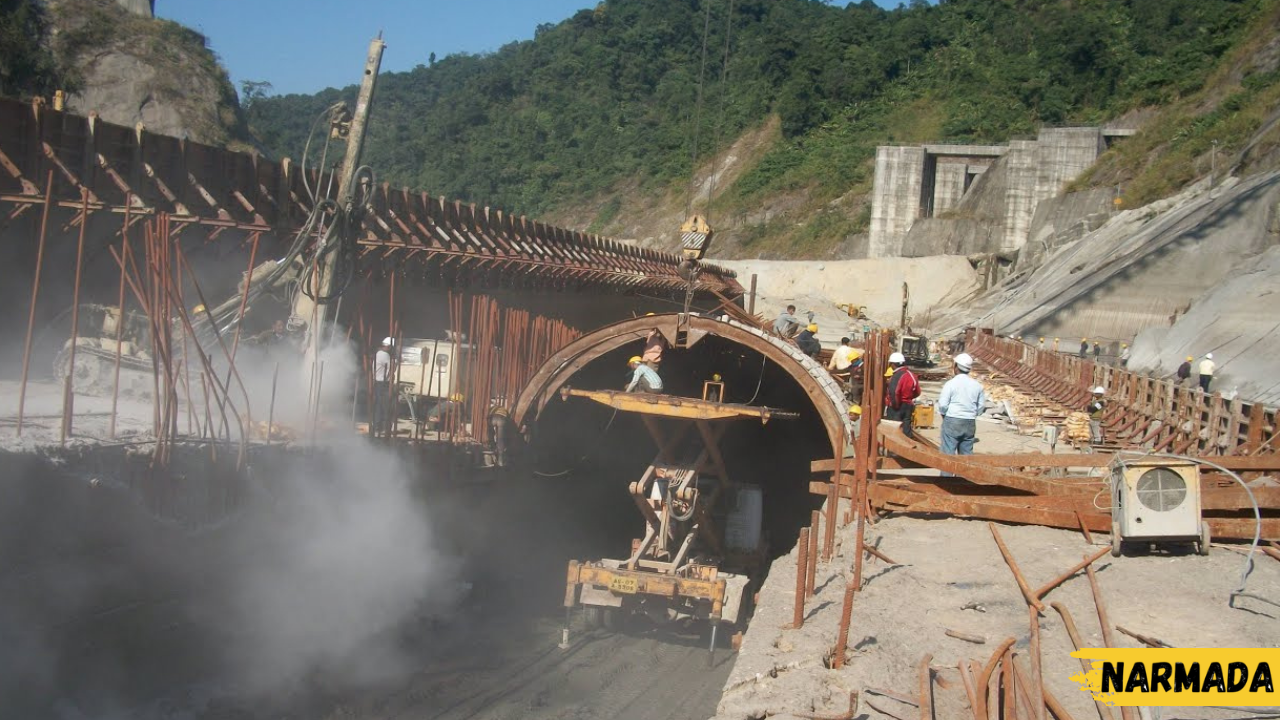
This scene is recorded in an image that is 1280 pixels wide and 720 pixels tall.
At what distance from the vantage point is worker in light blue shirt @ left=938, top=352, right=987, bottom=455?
1081 cm

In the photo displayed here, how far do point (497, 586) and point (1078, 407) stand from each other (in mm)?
11204

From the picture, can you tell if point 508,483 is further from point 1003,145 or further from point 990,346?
point 1003,145

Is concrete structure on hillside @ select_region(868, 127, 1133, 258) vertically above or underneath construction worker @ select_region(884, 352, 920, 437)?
above

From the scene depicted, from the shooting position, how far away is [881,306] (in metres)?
40.6

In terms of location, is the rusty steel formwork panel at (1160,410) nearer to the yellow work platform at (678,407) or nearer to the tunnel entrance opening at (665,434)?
the tunnel entrance opening at (665,434)

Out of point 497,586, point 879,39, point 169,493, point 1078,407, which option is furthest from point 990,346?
point 879,39

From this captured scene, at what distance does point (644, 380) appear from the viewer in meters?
13.8

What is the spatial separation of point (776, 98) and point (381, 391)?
57.8m

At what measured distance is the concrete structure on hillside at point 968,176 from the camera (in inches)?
1698

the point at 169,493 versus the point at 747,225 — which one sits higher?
the point at 747,225

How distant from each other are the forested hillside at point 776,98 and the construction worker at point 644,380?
28681mm

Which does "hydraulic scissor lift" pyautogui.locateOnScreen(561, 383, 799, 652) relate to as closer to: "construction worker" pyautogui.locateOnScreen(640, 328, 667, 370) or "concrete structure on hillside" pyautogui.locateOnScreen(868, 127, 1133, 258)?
"construction worker" pyautogui.locateOnScreen(640, 328, 667, 370)

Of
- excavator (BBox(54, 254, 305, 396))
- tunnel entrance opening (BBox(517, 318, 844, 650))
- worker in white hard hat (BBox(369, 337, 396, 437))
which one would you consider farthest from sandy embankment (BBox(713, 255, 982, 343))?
excavator (BBox(54, 254, 305, 396))

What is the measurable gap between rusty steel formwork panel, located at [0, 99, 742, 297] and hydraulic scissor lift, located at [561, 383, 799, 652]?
2.49 metres
